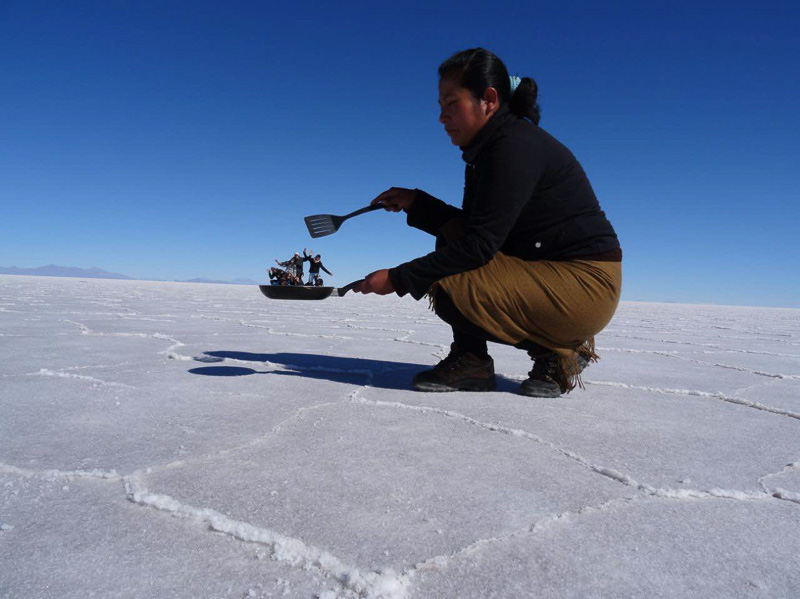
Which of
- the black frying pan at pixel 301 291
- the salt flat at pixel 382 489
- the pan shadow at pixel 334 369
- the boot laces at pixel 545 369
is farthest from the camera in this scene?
the pan shadow at pixel 334 369

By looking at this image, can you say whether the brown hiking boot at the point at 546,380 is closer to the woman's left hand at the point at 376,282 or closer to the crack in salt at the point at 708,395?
the crack in salt at the point at 708,395

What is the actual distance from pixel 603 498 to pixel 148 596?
65 cm

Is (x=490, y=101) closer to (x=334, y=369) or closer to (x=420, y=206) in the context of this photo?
(x=420, y=206)

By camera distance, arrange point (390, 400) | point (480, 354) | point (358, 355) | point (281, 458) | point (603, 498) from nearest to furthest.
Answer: point (603, 498)
point (281, 458)
point (390, 400)
point (480, 354)
point (358, 355)

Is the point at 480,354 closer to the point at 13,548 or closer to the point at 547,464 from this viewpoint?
the point at 547,464

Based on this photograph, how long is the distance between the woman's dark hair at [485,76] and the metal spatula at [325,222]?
1.92ft

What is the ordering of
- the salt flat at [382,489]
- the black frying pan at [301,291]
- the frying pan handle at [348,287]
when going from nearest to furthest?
1. the salt flat at [382,489]
2. the frying pan handle at [348,287]
3. the black frying pan at [301,291]

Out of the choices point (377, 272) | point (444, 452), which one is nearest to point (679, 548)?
point (444, 452)

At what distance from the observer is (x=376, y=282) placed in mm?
1391

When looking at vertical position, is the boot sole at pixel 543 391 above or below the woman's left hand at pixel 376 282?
below

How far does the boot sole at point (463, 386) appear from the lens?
1541mm

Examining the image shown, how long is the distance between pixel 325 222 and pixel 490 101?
2.39ft

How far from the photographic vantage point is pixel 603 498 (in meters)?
0.77

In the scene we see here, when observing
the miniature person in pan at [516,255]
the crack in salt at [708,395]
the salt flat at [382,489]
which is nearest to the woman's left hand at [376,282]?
the miniature person in pan at [516,255]
